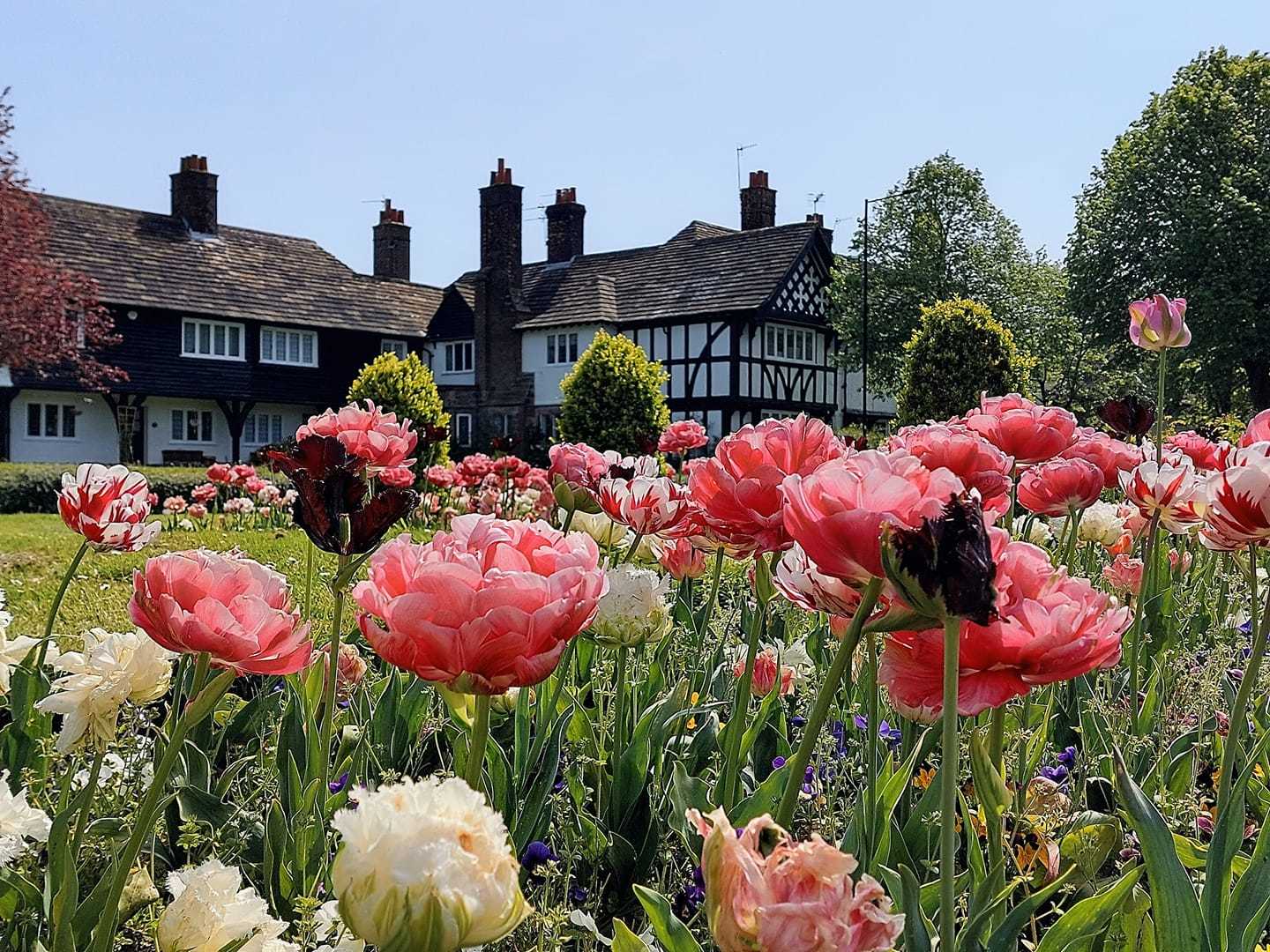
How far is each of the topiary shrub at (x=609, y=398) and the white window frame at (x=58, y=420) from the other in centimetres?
1190

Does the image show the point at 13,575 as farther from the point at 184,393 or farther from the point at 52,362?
the point at 184,393

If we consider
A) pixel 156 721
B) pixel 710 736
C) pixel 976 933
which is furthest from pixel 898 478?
pixel 156 721

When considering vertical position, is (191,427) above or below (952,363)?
below

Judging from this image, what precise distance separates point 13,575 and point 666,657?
19.4 ft

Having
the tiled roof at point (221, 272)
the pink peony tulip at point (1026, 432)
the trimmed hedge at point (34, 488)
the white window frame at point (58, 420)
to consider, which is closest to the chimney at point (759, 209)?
the tiled roof at point (221, 272)

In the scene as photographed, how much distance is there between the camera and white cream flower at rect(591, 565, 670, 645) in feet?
6.68

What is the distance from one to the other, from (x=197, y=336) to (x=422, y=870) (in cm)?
2953

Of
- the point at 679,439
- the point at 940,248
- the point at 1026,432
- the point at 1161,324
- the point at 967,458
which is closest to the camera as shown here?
the point at 967,458

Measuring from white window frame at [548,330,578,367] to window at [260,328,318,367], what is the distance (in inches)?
235

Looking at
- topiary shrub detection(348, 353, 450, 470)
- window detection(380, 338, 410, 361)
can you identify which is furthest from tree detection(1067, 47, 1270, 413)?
window detection(380, 338, 410, 361)

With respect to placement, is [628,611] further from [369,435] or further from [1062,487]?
[1062,487]

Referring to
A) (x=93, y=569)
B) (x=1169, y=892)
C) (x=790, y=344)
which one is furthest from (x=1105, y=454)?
(x=790, y=344)

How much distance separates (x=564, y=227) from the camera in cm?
3397

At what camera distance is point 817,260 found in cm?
3131
